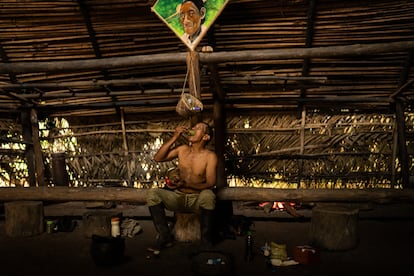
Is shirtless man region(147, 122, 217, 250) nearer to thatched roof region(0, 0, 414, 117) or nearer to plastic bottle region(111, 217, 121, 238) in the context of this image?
plastic bottle region(111, 217, 121, 238)


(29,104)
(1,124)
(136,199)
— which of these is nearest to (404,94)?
(136,199)

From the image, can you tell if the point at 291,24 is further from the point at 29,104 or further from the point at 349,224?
the point at 29,104

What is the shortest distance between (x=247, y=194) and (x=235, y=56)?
2.09 meters

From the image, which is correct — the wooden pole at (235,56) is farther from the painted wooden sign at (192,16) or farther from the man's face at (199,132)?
the man's face at (199,132)

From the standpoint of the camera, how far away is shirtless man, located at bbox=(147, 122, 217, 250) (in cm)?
393

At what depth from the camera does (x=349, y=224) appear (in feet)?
12.3

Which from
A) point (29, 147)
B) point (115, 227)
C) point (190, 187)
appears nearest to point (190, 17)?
point (190, 187)

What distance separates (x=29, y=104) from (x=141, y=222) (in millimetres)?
3920

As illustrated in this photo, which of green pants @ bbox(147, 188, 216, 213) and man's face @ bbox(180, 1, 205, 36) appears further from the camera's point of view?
green pants @ bbox(147, 188, 216, 213)

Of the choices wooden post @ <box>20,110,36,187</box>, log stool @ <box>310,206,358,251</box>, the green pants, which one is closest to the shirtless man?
the green pants

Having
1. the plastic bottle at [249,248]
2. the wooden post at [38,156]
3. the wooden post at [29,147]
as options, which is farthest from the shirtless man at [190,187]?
the wooden post at [29,147]

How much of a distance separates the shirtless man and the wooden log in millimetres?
628

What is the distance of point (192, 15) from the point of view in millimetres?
3670

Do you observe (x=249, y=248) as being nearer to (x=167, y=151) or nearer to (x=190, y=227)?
(x=190, y=227)
